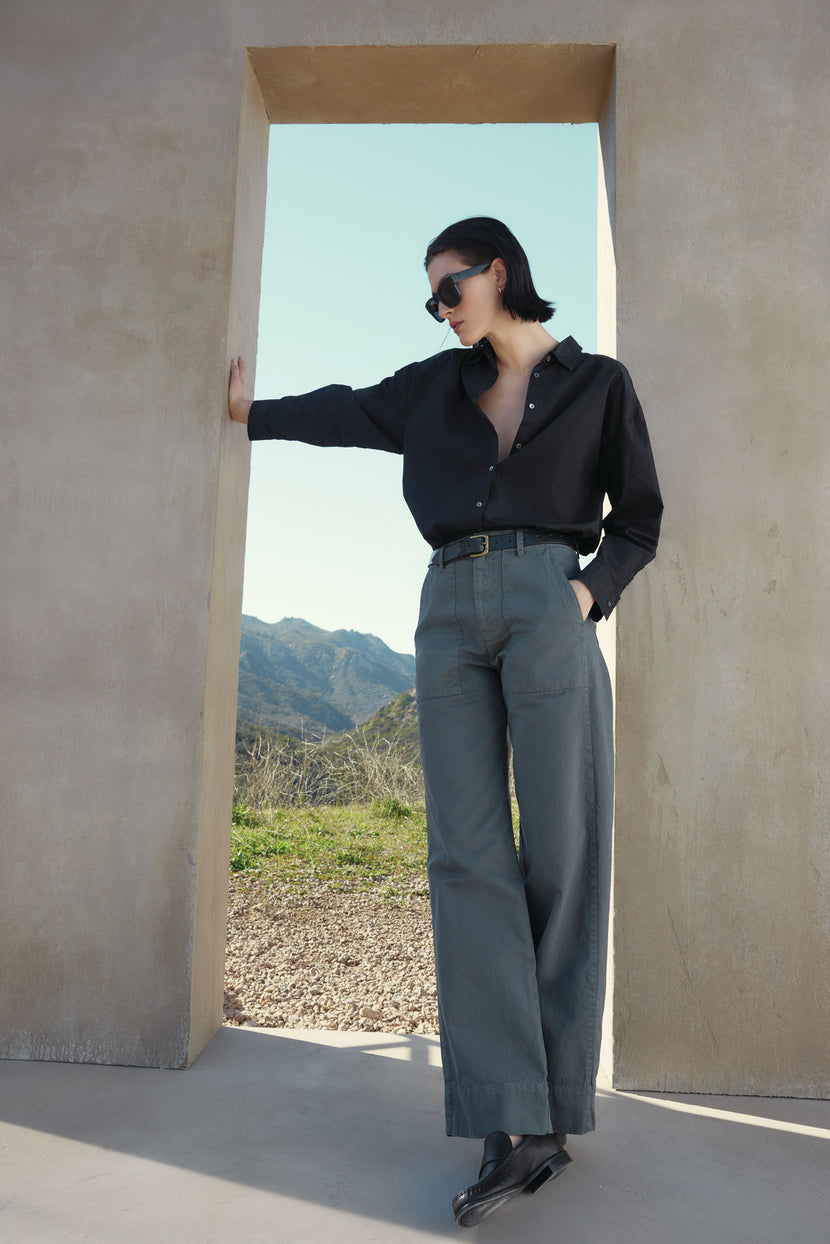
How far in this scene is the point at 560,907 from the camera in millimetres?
1666

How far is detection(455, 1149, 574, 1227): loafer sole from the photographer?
1.46 m

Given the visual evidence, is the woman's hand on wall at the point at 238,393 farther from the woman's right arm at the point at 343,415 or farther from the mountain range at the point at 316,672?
the mountain range at the point at 316,672

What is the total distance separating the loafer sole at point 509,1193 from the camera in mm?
1457

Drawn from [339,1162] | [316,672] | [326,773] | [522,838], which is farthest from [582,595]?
[316,672]

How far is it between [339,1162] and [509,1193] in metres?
0.34

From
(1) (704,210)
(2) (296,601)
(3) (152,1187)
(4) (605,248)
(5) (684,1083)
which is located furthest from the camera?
(2) (296,601)

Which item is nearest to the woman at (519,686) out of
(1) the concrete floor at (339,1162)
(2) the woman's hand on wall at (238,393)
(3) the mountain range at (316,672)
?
(1) the concrete floor at (339,1162)

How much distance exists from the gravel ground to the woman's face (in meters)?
1.94

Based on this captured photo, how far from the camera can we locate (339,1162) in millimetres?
1695

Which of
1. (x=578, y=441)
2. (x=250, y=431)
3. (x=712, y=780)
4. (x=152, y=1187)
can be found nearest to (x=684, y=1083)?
(x=712, y=780)

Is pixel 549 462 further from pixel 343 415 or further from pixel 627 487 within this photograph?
pixel 343 415

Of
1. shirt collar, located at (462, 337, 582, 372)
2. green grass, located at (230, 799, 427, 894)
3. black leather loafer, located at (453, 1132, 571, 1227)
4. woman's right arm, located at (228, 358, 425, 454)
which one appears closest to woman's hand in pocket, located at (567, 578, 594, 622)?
shirt collar, located at (462, 337, 582, 372)

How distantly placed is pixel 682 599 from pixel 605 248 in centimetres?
102

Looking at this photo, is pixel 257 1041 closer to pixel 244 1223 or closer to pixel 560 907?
pixel 244 1223
